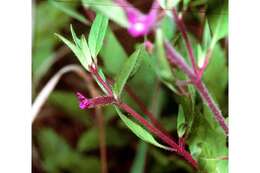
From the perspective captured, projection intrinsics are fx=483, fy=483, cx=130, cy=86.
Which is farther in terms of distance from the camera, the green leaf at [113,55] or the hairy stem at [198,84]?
the green leaf at [113,55]

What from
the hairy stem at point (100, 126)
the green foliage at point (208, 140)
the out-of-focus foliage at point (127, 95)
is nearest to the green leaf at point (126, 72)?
the out-of-focus foliage at point (127, 95)

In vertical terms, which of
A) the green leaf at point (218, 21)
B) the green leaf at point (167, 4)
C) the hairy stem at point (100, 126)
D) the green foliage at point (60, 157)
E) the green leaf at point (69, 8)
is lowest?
the green foliage at point (60, 157)

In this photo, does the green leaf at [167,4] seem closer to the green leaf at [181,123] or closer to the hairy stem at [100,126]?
the green leaf at [181,123]

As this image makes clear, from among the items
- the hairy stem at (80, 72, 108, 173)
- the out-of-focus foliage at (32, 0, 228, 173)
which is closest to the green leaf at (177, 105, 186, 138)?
the out-of-focus foliage at (32, 0, 228, 173)

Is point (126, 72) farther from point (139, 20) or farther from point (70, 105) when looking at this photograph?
point (70, 105)

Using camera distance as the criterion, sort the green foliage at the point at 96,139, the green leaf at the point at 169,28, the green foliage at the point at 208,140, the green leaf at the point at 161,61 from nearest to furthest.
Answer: the green leaf at the point at 161,61 < the green foliage at the point at 208,140 < the green leaf at the point at 169,28 < the green foliage at the point at 96,139
